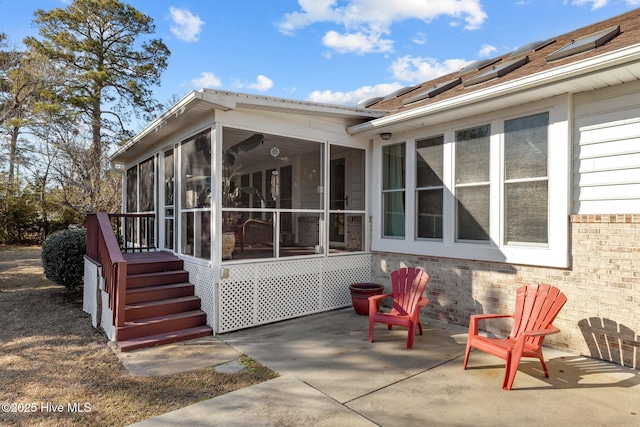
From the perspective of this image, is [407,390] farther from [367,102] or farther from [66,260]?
[66,260]

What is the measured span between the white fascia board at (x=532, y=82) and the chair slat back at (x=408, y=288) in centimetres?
218

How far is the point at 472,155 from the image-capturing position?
5.09 metres

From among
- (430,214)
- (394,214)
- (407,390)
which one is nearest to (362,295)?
(394,214)

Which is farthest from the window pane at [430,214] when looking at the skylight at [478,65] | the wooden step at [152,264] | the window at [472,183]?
the wooden step at [152,264]

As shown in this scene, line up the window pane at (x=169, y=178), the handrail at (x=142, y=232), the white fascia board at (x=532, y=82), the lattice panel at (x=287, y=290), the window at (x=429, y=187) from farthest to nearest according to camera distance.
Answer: the handrail at (x=142, y=232) < the window pane at (x=169, y=178) < the window at (x=429, y=187) < the lattice panel at (x=287, y=290) < the white fascia board at (x=532, y=82)

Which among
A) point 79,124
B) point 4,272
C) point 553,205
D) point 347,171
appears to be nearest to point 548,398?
point 553,205

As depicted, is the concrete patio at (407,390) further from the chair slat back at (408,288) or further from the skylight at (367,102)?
the skylight at (367,102)

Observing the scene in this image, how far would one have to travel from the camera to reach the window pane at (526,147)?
4.38m

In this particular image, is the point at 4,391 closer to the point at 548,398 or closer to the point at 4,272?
the point at 548,398

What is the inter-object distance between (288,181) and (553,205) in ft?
13.0

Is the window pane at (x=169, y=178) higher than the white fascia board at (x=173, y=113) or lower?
lower

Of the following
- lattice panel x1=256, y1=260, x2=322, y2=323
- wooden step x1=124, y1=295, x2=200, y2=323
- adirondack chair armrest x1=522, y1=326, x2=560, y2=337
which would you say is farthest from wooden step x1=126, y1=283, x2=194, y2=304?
adirondack chair armrest x1=522, y1=326, x2=560, y2=337

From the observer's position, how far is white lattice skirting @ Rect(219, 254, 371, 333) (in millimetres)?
5055

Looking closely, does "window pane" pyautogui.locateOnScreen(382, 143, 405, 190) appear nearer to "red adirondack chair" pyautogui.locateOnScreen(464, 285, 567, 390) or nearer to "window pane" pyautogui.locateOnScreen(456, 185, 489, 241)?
"window pane" pyautogui.locateOnScreen(456, 185, 489, 241)
